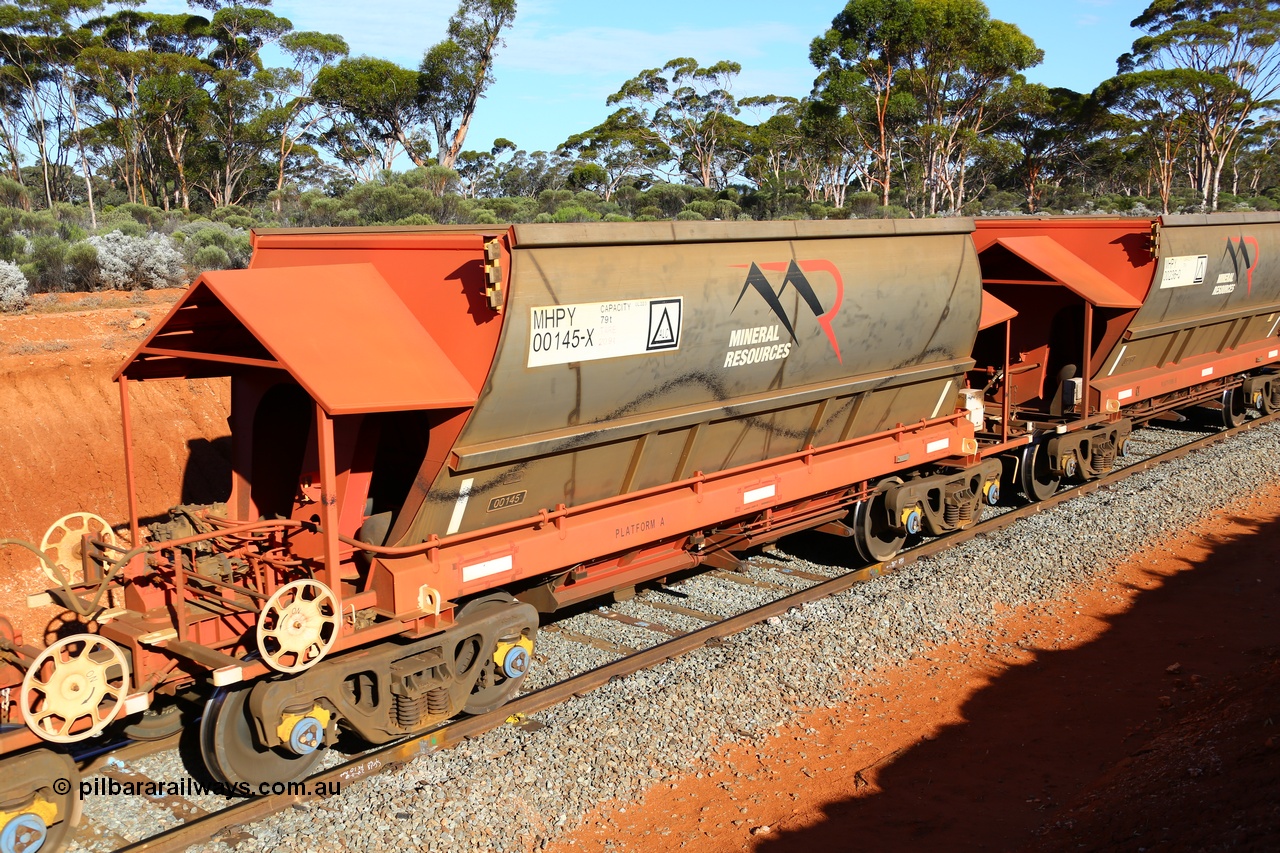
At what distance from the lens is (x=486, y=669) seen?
23.7 feet

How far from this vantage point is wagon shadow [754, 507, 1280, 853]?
5.72m

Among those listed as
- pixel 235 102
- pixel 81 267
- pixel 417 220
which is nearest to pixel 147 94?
pixel 235 102

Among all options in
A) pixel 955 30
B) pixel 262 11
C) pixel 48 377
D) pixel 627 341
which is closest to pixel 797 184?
pixel 955 30

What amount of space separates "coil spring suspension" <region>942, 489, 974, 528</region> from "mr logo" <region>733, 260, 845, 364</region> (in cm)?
298

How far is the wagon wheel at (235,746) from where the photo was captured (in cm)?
621

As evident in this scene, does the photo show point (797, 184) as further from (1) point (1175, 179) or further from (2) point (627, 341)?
(2) point (627, 341)

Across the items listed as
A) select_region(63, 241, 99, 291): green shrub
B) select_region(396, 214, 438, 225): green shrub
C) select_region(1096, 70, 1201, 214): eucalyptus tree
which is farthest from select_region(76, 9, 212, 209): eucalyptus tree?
select_region(1096, 70, 1201, 214): eucalyptus tree

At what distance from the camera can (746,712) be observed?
7.32 meters

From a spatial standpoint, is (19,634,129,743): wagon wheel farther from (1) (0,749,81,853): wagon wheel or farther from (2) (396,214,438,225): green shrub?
(2) (396,214,438,225): green shrub

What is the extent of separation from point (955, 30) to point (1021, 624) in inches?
1370

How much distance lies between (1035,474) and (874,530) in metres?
3.19

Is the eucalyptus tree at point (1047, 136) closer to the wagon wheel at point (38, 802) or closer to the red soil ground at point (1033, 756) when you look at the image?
the red soil ground at point (1033, 756)

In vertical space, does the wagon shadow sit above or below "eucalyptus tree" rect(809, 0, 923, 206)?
below

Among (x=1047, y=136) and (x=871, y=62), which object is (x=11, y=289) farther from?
(x=1047, y=136)
